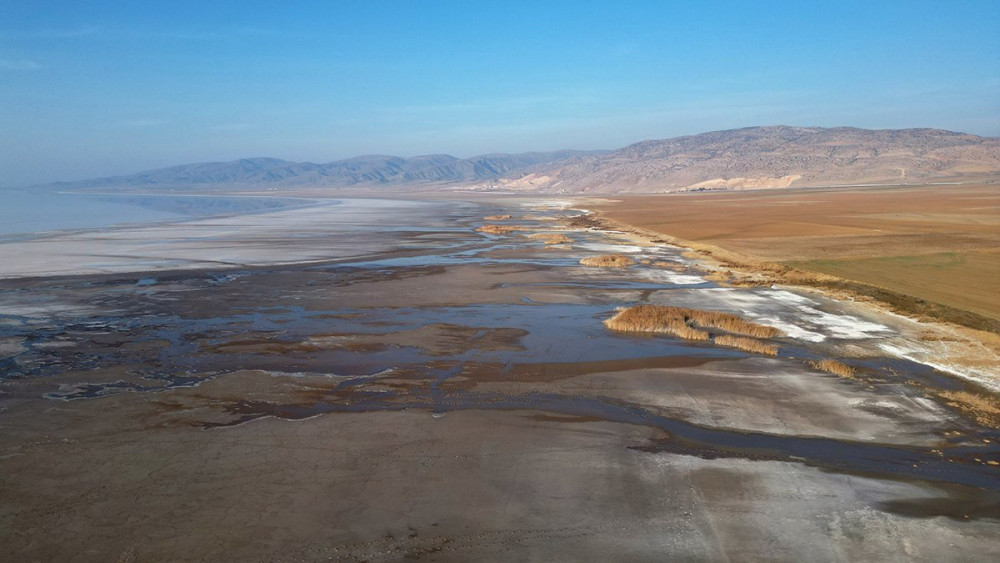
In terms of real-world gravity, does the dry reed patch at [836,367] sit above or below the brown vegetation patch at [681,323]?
below

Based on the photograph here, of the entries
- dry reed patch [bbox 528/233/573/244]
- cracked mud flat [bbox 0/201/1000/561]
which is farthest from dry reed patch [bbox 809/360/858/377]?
dry reed patch [bbox 528/233/573/244]

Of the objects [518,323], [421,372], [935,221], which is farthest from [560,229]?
[421,372]

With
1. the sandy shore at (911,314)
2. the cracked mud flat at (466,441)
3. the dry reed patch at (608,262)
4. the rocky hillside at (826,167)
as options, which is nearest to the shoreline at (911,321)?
the sandy shore at (911,314)

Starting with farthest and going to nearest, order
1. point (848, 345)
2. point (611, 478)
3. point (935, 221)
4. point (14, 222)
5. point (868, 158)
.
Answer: point (868, 158) → point (14, 222) → point (935, 221) → point (848, 345) → point (611, 478)

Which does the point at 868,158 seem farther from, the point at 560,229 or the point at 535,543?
the point at 535,543

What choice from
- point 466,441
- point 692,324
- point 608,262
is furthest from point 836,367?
point 608,262

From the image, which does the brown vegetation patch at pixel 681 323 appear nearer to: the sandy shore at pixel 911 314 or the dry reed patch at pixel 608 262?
the sandy shore at pixel 911 314
